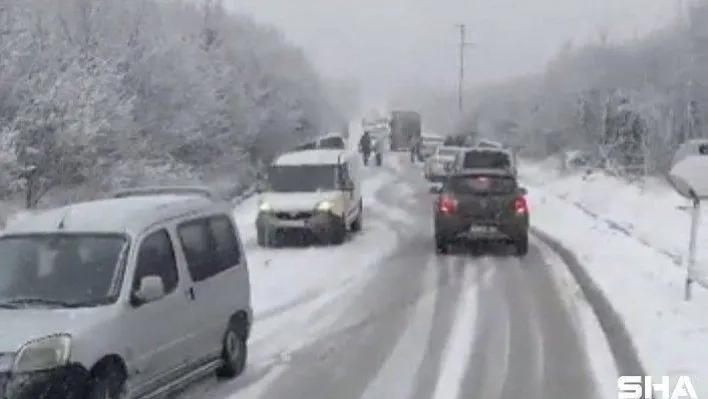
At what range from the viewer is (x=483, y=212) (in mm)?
22453

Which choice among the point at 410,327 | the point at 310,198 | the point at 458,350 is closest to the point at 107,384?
the point at 458,350

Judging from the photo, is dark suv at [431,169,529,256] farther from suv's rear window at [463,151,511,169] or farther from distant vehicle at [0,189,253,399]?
distant vehicle at [0,189,253,399]

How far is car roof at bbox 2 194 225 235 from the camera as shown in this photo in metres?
9.59

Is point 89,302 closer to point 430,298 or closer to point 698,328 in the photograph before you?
point 698,328

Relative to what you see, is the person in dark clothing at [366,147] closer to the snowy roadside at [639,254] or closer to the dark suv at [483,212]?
the snowy roadside at [639,254]

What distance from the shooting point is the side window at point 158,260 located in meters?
9.40

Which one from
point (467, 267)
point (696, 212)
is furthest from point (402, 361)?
point (467, 267)

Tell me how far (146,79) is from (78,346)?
1524 inches

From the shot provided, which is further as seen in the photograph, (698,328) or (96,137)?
(96,137)

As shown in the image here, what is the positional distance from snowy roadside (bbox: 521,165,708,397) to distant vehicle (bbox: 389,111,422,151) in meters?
43.1

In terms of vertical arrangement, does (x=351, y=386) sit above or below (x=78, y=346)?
below

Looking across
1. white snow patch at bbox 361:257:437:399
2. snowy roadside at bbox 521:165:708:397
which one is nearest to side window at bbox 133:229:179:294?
white snow patch at bbox 361:257:437:399

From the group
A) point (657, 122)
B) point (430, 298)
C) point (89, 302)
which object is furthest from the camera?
point (657, 122)

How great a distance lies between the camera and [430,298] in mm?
16812
